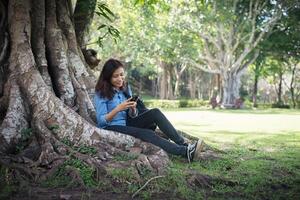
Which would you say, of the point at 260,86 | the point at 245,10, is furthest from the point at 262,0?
the point at 260,86

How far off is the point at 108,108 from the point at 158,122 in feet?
2.43

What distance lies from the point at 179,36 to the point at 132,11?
3.92 meters

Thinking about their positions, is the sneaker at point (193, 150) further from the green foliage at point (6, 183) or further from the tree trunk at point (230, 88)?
the tree trunk at point (230, 88)

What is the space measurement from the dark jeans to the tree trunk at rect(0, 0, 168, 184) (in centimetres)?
15

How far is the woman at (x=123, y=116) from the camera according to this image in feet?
19.9

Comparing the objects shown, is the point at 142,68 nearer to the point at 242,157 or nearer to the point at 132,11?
the point at 132,11

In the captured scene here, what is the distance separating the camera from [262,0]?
31.8 meters

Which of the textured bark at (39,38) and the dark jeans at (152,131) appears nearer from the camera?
the dark jeans at (152,131)

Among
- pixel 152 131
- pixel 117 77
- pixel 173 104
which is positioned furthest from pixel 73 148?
pixel 173 104

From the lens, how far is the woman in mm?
6055

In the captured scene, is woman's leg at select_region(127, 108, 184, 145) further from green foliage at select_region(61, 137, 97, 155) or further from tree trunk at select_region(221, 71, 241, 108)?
tree trunk at select_region(221, 71, 241, 108)

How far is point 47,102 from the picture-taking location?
5.96 meters

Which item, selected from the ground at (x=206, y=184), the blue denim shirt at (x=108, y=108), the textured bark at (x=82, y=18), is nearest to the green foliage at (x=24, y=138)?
the blue denim shirt at (x=108, y=108)

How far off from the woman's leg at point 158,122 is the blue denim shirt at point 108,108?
0.20m
